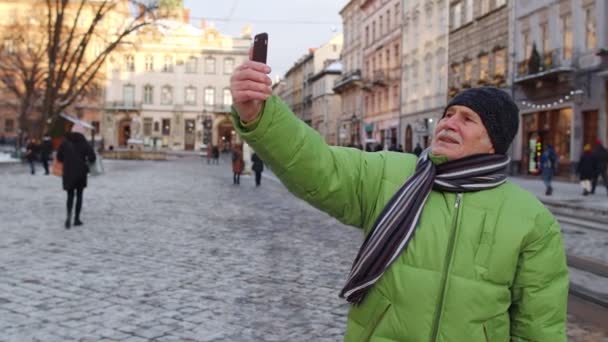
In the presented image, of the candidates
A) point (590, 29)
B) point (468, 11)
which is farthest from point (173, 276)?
point (468, 11)

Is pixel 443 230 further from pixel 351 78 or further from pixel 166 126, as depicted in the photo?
pixel 166 126

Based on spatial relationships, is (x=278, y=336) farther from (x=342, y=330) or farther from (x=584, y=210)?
(x=584, y=210)

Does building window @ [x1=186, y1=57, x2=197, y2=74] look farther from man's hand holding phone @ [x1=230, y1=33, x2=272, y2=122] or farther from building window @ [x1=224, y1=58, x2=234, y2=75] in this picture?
man's hand holding phone @ [x1=230, y1=33, x2=272, y2=122]

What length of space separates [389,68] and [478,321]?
4824 centimetres

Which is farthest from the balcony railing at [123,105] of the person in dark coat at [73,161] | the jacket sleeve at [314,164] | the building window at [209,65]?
the jacket sleeve at [314,164]

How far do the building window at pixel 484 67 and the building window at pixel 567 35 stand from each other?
20.9 feet

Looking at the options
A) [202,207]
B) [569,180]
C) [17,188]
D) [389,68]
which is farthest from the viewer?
[389,68]

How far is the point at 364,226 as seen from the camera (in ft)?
7.50

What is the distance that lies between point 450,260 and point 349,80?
57265mm

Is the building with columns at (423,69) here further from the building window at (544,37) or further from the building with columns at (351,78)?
the building with columns at (351,78)

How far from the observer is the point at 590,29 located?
2464 cm

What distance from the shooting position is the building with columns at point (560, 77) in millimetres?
24125

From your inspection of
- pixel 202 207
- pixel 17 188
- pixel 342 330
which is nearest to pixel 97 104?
pixel 17 188

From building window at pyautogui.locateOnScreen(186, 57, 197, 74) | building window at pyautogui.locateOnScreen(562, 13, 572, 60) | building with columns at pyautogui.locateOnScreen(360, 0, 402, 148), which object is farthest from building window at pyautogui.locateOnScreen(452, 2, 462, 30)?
building window at pyautogui.locateOnScreen(186, 57, 197, 74)
